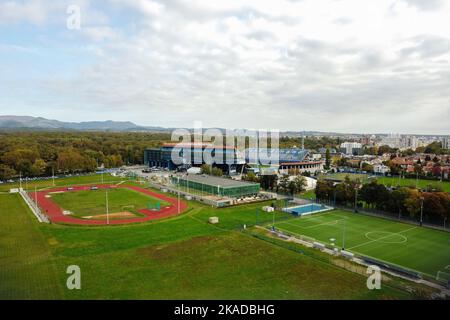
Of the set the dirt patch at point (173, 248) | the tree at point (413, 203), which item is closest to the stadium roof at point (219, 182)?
the dirt patch at point (173, 248)

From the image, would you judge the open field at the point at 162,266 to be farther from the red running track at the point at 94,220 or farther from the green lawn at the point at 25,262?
the red running track at the point at 94,220

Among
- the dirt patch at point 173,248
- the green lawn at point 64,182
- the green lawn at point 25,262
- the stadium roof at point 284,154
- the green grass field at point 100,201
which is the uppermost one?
the stadium roof at point 284,154

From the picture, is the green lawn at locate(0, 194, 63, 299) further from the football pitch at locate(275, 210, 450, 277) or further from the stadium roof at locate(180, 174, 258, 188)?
the stadium roof at locate(180, 174, 258, 188)

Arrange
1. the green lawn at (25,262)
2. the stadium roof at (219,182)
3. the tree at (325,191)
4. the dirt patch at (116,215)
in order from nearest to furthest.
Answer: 1. the green lawn at (25,262)
2. the dirt patch at (116,215)
3. the tree at (325,191)
4. the stadium roof at (219,182)

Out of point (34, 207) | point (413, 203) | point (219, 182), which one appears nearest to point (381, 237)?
point (413, 203)

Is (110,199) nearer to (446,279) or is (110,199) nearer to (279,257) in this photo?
(279,257)

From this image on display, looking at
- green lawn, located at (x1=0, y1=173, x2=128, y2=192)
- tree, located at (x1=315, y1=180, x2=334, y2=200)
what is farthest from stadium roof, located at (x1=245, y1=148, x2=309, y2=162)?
tree, located at (x1=315, y1=180, x2=334, y2=200)

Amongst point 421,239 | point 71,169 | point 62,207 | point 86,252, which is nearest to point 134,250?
point 86,252
